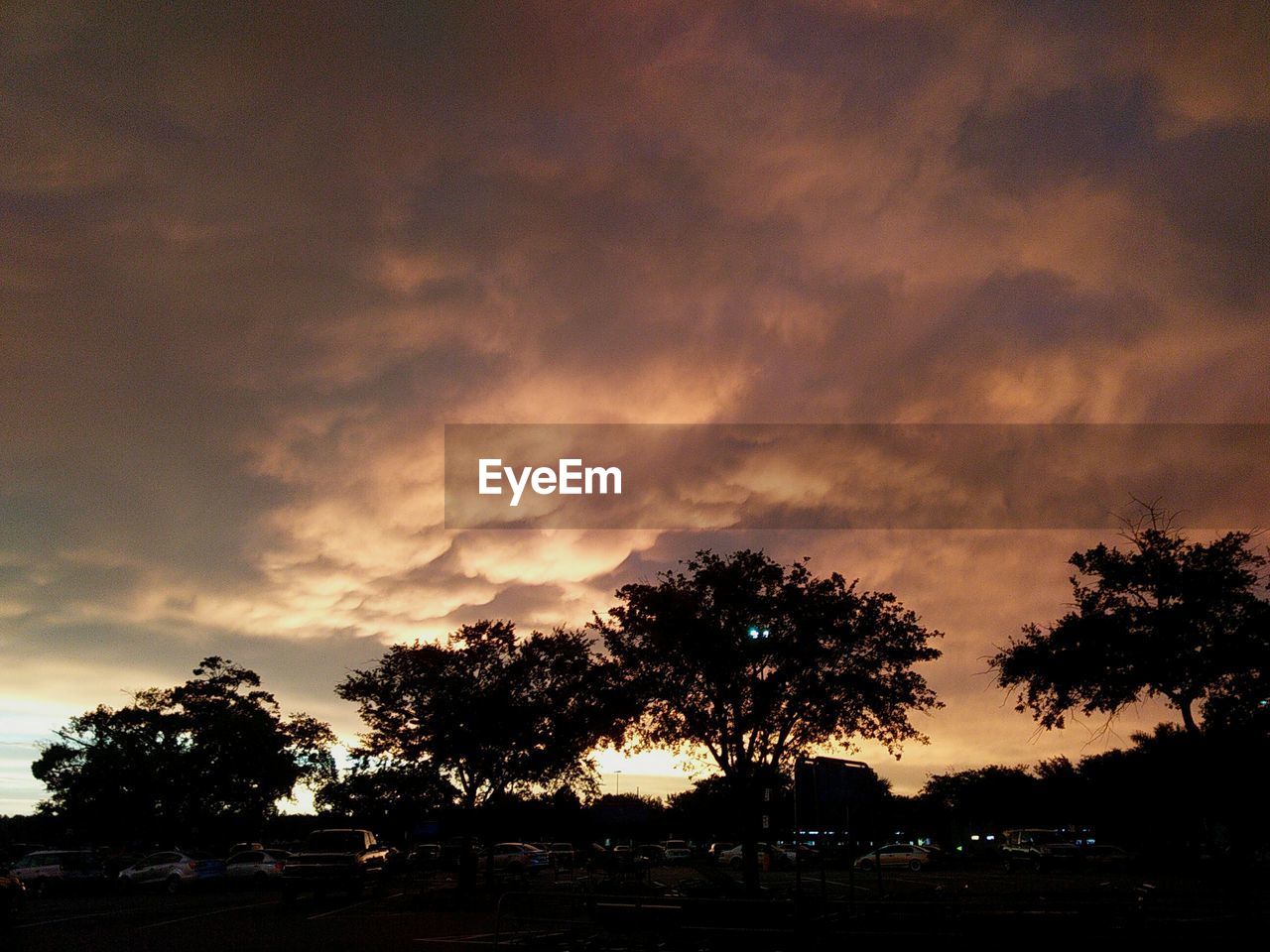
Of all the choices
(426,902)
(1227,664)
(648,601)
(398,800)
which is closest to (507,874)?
(398,800)

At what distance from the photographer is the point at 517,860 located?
52281 mm

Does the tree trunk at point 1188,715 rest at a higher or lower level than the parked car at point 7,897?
higher

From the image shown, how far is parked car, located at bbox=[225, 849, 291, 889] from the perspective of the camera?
152ft

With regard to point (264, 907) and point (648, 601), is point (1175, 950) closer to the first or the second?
point (648, 601)

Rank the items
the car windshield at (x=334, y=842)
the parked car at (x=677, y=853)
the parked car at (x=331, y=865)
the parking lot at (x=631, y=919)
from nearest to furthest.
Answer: the parking lot at (x=631, y=919) < the parked car at (x=331, y=865) < the car windshield at (x=334, y=842) < the parked car at (x=677, y=853)

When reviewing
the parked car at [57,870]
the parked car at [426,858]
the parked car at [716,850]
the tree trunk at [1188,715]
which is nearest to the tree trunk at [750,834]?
the tree trunk at [1188,715]

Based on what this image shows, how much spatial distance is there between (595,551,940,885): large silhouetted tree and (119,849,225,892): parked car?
24.0 meters

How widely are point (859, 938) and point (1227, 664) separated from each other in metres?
14.6

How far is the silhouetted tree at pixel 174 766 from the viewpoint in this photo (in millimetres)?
61875

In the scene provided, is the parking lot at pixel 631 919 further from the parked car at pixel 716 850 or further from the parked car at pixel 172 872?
the parked car at pixel 716 850

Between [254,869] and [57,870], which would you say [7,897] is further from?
[254,869]

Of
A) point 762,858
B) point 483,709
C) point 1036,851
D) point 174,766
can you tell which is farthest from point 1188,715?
point 174,766

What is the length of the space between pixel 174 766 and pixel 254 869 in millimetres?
19626

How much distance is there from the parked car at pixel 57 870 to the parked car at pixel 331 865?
1550 centimetres
